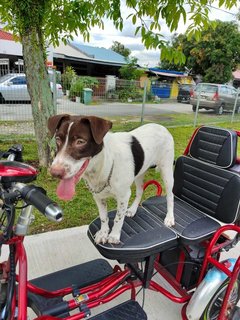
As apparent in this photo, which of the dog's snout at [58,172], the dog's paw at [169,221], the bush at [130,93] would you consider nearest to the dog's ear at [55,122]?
the dog's snout at [58,172]

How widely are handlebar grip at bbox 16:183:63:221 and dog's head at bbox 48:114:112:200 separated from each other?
0.33 meters

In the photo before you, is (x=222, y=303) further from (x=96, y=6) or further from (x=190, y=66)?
(x=190, y=66)

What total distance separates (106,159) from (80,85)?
529 cm

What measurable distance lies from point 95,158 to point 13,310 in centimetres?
89

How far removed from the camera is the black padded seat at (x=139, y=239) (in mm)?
1869

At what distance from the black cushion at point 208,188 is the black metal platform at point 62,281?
98cm

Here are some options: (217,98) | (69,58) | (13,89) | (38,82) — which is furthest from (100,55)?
(38,82)

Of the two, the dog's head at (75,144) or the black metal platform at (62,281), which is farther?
the black metal platform at (62,281)

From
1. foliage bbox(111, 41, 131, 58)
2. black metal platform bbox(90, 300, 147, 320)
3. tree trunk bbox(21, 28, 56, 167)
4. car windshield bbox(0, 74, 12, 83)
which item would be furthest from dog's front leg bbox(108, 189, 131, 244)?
foliage bbox(111, 41, 131, 58)

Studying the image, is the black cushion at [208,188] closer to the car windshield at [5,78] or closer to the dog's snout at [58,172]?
the dog's snout at [58,172]

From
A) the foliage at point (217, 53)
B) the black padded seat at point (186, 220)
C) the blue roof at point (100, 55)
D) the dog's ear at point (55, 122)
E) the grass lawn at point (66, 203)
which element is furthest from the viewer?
the blue roof at point (100, 55)

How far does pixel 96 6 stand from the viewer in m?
3.53

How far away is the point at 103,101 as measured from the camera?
292 inches

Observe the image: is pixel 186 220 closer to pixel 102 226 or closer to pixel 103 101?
pixel 102 226
